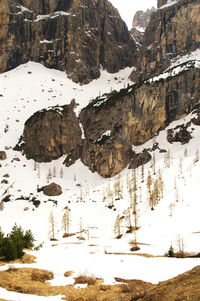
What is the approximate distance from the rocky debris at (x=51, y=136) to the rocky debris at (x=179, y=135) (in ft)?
200

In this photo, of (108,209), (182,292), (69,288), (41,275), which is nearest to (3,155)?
(108,209)

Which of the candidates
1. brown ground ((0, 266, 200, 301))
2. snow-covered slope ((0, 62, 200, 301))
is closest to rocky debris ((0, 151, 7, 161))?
snow-covered slope ((0, 62, 200, 301))

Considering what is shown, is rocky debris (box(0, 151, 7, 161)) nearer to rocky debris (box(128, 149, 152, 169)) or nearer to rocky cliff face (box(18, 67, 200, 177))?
rocky cliff face (box(18, 67, 200, 177))

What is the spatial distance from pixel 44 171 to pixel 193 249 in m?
124

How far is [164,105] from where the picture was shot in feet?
489

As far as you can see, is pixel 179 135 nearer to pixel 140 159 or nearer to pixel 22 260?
pixel 140 159

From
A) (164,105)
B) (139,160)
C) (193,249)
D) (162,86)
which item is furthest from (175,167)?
(193,249)

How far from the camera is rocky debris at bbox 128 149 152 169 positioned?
133 m

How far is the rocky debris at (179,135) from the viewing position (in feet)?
441

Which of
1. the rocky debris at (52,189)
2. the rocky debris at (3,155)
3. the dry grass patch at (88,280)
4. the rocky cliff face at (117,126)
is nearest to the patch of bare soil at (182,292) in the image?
the dry grass patch at (88,280)

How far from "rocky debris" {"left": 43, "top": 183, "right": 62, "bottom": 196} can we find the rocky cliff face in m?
29.4

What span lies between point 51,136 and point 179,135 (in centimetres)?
8690

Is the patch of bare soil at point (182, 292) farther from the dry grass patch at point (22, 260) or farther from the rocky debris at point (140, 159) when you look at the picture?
the rocky debris at point (140, 159)

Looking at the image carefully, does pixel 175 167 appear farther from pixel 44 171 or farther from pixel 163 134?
pixel 44 171
